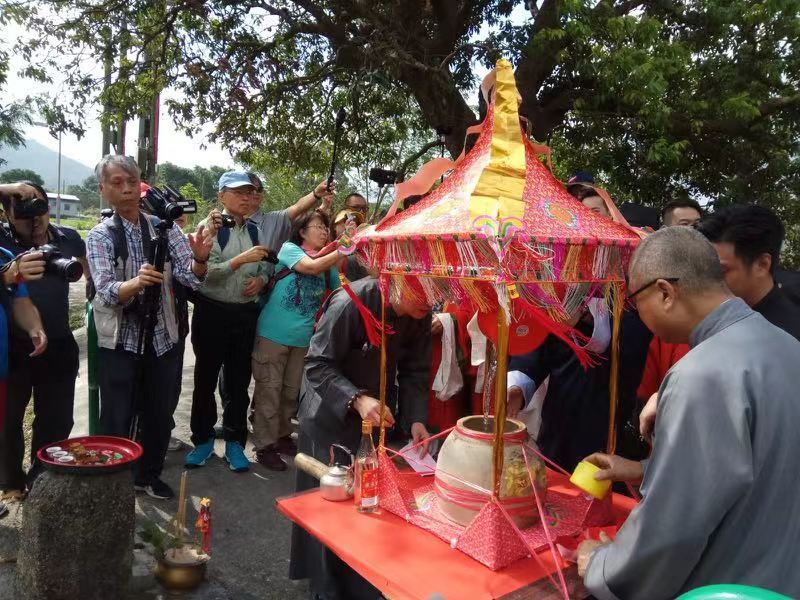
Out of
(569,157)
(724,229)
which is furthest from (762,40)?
(724,229)

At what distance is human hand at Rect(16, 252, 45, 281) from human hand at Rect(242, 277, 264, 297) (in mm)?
1332

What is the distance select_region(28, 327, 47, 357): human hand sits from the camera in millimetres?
2861

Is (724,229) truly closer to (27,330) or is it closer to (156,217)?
(156,217)

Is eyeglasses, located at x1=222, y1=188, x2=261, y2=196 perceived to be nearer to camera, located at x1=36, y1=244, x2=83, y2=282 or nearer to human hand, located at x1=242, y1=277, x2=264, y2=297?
human hand, located at x1=242, y1=277, x2=264, y2=297

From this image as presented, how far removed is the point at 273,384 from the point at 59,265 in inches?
63.1

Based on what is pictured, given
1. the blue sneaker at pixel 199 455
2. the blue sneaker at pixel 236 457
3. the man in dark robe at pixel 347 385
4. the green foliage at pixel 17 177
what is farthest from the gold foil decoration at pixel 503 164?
the blue sneaker at pixel 199 455

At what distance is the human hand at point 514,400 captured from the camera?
2502mm

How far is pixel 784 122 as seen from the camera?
6.64 m

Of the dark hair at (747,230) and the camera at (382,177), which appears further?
the camera at (382,177)

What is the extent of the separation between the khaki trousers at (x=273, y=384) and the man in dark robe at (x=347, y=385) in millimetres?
1433

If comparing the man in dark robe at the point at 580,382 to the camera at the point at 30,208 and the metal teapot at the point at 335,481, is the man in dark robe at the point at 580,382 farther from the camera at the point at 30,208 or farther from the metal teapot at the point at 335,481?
the camera at the point at 30,208

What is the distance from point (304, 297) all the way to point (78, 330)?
5665 mm

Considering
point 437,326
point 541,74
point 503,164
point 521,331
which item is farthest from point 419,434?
point 541,74

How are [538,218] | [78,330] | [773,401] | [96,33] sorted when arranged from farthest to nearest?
[78,330], [96,33], [538,218], [773,401]
